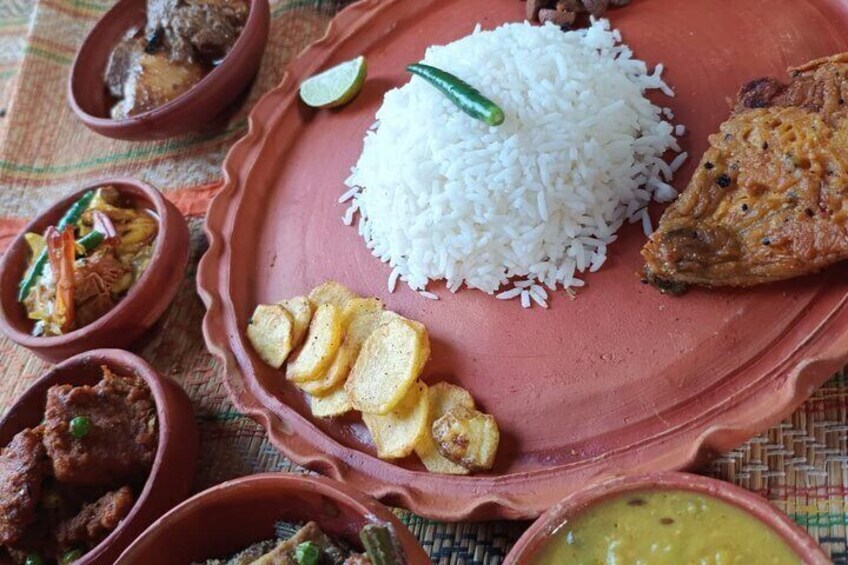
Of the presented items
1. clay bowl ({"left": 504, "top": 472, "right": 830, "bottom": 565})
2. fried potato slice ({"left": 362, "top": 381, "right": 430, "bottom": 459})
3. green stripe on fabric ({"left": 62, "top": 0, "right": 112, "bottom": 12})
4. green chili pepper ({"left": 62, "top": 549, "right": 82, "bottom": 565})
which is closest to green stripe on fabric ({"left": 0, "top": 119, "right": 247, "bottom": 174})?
green stripe on fabric ({"left": 62, "top": 0, "right": 112, "bottom": 12})

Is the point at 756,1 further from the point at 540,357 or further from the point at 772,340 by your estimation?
the point at 540,357

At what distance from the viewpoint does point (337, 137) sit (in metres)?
3.28

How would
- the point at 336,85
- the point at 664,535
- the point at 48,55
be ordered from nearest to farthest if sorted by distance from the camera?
the point at 664,535, the point at 336,85, the point at 48,55

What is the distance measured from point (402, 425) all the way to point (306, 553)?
520mm

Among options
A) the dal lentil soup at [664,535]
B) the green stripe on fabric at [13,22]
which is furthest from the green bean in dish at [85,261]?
the dal lentil soup at [664,535]

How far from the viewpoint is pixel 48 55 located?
4.23 m

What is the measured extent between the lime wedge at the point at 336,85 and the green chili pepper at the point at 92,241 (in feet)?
3.28

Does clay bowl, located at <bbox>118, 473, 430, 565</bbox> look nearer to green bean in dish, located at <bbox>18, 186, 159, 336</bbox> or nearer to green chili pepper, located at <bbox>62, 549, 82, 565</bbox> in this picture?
green chili pepper, located at <bbox>62, 549, 82, 565</bbox>

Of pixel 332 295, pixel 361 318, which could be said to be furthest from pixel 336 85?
pixel 361 318

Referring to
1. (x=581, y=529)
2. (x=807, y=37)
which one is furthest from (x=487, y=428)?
(x=807, y=37)

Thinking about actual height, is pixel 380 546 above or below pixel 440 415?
above

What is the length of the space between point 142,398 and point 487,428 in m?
1.16

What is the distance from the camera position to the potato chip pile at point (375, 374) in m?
2.31

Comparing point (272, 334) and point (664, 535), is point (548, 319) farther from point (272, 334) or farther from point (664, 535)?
point (272, 334)
